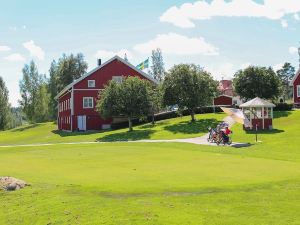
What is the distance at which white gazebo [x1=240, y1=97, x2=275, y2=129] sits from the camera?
51.4 metres

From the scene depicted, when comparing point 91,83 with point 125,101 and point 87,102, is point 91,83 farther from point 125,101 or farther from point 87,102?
point 125,101

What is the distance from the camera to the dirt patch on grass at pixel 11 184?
14727mm

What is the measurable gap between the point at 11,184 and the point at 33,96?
383ft

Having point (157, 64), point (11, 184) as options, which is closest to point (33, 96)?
point (157, 64)

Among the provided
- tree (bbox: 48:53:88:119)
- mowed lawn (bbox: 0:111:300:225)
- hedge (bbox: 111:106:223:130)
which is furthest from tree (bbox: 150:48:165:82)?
mowed lawn (bbox: 0:111:300:225)

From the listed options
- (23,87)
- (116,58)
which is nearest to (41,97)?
(23,87)

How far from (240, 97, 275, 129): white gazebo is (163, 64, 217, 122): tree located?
12.1 metres

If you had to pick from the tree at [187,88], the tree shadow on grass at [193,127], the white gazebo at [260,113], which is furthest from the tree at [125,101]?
the white gazebo at [260,113]

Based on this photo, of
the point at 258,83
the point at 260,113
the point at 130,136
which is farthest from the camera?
the point at 258,83

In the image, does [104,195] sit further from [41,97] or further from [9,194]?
[41,97]

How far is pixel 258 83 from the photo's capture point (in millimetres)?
69375

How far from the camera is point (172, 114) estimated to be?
76.2m

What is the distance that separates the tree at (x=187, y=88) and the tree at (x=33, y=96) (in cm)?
6951

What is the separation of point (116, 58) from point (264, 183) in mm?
60931
